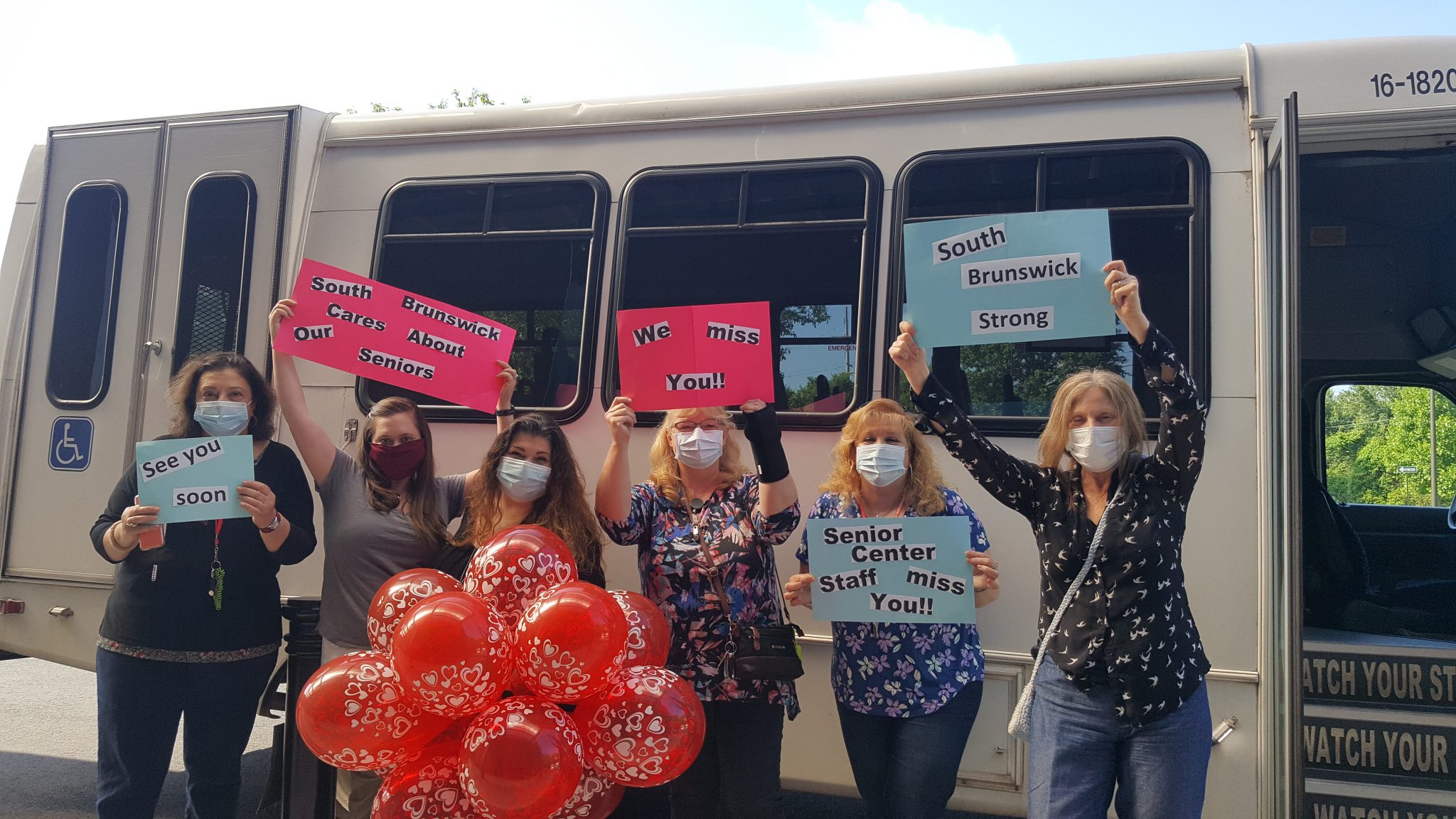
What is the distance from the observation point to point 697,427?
325cm

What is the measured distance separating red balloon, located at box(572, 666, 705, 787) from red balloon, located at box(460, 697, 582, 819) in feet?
0.34

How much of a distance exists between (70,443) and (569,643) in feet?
11.0

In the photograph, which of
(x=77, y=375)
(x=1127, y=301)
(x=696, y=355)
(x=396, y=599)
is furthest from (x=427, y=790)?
(x=77, y=375)

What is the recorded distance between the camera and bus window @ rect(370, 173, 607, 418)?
4.22 m

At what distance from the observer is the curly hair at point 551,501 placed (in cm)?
327

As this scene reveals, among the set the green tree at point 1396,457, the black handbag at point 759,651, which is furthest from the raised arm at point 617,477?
the green tree at point 1396,457

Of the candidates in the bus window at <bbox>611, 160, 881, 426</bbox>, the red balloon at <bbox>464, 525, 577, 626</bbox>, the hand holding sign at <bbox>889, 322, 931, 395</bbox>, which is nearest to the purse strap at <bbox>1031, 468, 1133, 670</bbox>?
the hand holding sign at <bbox>889, 322, 931, 395</bbox>

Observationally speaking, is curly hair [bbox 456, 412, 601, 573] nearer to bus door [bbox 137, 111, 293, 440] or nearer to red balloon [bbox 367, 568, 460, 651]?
red balloon [bbox 367, 568, 460, 651]

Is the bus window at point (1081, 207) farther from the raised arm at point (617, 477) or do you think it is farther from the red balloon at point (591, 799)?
the red balloon at point (591, 799)

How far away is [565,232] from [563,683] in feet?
7.22

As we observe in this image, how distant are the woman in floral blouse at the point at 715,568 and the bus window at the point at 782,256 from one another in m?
0.72

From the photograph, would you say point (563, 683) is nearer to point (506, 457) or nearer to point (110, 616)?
point (506, 457)

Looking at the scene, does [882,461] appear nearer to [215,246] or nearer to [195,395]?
[195,395]

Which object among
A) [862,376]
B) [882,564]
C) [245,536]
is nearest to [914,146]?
[862,376]
